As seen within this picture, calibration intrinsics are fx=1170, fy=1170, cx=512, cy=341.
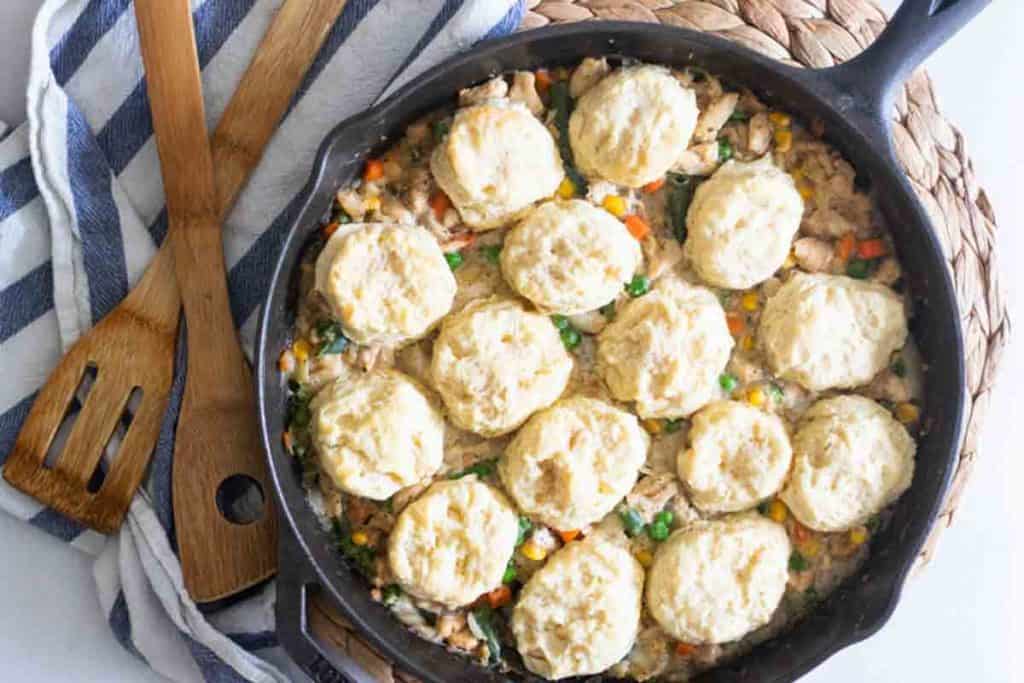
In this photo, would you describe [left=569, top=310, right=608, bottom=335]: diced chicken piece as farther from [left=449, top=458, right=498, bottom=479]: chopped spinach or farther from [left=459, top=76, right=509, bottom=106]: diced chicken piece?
[left=459, top=76, right=509, bottom=106]: diced chicken piece

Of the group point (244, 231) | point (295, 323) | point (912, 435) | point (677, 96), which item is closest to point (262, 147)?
point (244, 231)

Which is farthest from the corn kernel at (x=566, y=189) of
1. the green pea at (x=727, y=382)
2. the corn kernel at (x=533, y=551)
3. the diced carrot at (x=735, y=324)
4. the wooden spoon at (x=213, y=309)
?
the corn kernel at (x=533, y=551)

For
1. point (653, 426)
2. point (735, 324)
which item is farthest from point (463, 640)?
point (735, 324)

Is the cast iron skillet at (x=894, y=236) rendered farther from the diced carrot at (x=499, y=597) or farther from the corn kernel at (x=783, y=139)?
the diced carrot at (x=499, y=597)

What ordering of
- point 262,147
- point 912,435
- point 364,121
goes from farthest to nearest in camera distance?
point 262,147 → point 912,435 → point 364,121

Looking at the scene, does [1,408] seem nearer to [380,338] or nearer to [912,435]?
[380,338]

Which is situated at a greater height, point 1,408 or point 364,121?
point 364,121
